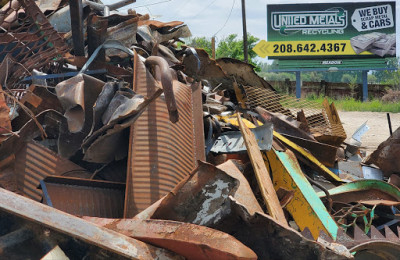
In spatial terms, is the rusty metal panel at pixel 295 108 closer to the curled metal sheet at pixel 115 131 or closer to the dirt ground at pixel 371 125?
the curled metal sheet at pixel 115 131

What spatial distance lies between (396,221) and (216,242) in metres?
2.26

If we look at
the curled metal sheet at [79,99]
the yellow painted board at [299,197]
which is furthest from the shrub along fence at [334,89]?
the curled metal sheet at [79,99]

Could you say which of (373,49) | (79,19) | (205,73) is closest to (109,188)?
(79,19)

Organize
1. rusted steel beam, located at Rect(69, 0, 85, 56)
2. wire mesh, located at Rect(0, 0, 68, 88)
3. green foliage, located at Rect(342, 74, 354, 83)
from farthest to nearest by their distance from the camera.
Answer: green foliage, located at Rect(342, 74, 354, 83), rusted steel beam, located at Rect(69, 0, 85, 56), wire mesh, located at Rect(0, 0, 68, 88)

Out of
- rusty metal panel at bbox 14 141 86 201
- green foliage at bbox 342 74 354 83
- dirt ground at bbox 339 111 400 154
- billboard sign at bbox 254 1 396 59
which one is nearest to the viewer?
rusty metal panel at bbox 14 141 86 201

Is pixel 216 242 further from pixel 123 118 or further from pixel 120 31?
pixel 120 31

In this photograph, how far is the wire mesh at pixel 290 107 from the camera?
5137mm

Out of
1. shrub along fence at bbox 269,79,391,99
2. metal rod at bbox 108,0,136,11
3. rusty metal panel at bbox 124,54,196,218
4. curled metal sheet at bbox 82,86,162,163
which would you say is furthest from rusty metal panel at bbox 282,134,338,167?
shrub along fence at bbox 269,79,391,99

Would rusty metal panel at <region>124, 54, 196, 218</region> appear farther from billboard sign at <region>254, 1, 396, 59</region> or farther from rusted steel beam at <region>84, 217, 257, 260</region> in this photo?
billboard sign at <region>254, 1, 396, 59</region>

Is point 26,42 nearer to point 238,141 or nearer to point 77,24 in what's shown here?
point 77,24

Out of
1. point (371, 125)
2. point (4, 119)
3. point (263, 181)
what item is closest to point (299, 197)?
point (263, 181)

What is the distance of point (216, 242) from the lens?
6.02ft

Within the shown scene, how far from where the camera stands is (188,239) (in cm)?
186

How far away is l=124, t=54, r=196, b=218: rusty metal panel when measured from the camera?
2.71 m
